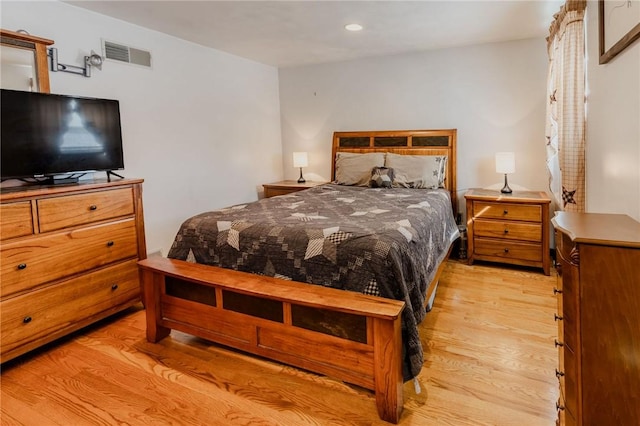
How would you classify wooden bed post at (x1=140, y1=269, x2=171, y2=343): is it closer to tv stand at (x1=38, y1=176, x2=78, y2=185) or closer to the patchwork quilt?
the patchwork quilt

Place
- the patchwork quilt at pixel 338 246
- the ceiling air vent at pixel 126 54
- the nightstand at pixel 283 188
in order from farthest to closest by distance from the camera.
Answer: the nightstand at pixel 283 188 → the ceiling air vent at pixel 126 54 → the patchwork quilt at pixel 338 246

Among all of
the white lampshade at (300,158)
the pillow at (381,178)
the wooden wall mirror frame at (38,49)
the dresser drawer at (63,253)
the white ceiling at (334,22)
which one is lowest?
the dresser drawer at (63,253)

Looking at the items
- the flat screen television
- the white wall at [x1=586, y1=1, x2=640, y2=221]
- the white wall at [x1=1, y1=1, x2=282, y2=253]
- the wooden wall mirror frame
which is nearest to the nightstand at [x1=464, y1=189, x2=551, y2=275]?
the white wall at [x1=586, y1=1, x2=640, y2=221]

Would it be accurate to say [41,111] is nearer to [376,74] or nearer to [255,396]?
[255,396]

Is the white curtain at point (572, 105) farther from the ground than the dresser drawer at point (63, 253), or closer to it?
farther from the ground

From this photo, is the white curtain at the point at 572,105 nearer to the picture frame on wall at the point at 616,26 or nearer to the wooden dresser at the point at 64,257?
the picture frame on wall at the point at 616,26

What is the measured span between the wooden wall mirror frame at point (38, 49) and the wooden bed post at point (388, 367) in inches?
105

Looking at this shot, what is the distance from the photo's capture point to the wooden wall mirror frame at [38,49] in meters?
2.45

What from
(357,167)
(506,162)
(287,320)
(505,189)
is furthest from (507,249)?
(287,320)

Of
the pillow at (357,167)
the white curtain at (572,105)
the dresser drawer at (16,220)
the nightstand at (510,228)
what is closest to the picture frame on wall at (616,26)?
the white curtain at (572,105)

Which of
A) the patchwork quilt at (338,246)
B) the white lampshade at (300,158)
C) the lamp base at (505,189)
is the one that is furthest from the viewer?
the white lampshade at (300,158)

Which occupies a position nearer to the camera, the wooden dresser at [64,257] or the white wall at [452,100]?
the wooden dresser at [64,257]

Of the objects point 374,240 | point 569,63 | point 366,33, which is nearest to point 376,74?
point 366,33

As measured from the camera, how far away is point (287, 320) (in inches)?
77.5
